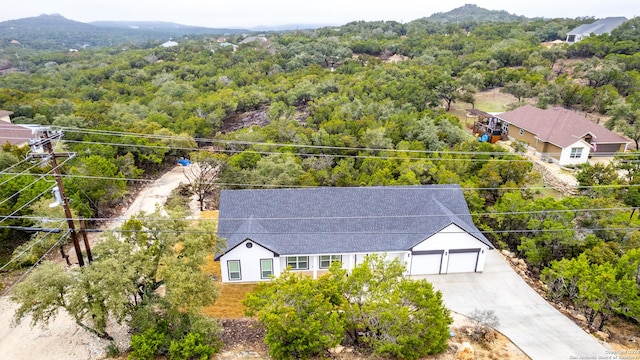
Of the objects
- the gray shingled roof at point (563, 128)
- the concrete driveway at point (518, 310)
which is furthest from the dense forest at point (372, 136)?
the gray shingled roof at point (563, 128)

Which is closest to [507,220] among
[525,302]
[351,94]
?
[525,302]

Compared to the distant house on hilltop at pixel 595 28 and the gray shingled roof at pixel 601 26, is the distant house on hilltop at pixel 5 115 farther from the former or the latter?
the gray shingled roof at pixel 601 26

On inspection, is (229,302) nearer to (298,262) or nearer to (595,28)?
(298,262)

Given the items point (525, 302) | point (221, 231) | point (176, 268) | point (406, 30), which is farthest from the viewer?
point (406, 30)

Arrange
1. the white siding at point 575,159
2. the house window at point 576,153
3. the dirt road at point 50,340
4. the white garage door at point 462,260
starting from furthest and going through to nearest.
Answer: the house window at point 576,153, the white siding at point 575,159, the white garage door at point 462,260, the dirt road at point 50,340

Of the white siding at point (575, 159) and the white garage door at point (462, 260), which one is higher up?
the white siding at point (575, 159)

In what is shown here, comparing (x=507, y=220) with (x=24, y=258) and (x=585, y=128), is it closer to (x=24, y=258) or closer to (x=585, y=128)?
(x=585, y=128)

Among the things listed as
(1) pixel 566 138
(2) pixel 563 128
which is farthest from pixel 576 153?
(2) pixel 563 128
